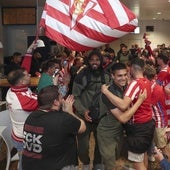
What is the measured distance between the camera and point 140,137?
3715mm

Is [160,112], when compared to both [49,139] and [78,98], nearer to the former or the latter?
[78,98]

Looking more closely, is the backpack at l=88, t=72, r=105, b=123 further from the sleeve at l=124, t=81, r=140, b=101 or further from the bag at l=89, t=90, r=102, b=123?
the sleeve at l=124, t=81, r=140, b=101

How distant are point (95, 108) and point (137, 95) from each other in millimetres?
792

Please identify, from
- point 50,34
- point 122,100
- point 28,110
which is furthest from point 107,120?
point 50,34

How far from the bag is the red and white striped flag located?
56 centimetres

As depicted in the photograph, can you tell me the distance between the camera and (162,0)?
12.8 meters

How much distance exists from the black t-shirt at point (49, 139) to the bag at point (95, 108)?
4.55 feet

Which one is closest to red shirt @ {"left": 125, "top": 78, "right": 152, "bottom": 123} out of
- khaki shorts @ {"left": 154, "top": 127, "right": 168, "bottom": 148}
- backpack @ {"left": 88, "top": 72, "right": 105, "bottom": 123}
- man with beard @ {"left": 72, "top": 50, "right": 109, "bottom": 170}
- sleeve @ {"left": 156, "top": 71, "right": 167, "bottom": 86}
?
backpack @ {"left": 88, "top": 72, "right": 105, "bottom": 123}

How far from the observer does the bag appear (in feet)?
13.9

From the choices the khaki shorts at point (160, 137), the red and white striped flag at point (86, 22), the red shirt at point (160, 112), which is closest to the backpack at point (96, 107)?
the red and white striped flag at point (86, 22)

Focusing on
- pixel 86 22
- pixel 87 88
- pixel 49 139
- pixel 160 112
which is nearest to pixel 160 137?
pixel 160 112

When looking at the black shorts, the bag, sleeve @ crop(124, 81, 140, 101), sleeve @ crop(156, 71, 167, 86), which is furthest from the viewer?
sleeve @ crop(156, 71, 167, 86)

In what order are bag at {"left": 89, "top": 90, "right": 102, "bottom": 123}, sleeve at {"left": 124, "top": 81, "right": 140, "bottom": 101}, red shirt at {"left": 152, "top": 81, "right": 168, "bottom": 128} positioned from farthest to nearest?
1. red shirt at {"left": 152, "top": 81, "right": 168, "bottom": 128}
2. bag at {"left": 89, "top": 90, "right": 102, "bottom": 123}
3. sleeve at {"left": 124, "top": 81, "right": 140, "bottom": 101}

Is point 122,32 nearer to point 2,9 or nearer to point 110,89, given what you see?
point 110,89
